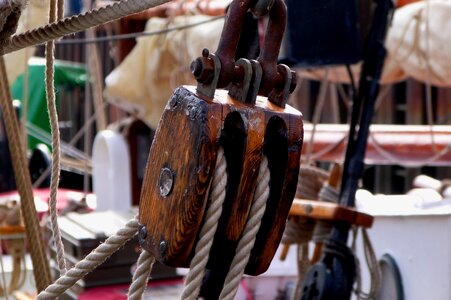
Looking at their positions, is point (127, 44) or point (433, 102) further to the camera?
point (433, 102)

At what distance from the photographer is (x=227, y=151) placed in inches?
41.8

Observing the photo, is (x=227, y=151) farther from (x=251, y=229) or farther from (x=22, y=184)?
(x=22, y=184)

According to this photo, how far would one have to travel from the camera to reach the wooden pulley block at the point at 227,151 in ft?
3.41

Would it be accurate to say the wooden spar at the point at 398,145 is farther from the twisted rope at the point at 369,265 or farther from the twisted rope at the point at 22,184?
the twisted rope at the point at 22,184

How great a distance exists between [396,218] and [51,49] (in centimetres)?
121

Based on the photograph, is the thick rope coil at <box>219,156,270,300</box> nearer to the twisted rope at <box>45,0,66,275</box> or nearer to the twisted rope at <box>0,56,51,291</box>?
the twisted rope at <box>45,0,66,275</box>

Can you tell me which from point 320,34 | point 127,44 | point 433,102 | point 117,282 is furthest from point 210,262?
point 433,102

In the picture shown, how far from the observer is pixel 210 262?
1.10 m

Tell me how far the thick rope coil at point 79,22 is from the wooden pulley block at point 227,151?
0.35 ft

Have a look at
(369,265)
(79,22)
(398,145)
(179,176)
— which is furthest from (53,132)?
(398,145)

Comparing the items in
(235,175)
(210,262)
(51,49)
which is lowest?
(210,262)

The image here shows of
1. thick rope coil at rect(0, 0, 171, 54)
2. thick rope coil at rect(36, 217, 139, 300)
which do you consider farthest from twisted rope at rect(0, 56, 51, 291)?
thick rope coil at rect(36, 217, 139, 300)

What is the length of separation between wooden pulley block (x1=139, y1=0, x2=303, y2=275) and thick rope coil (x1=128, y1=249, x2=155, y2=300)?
0.01 meters

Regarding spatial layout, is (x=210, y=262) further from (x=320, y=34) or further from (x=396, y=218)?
(x=320, y=34)
